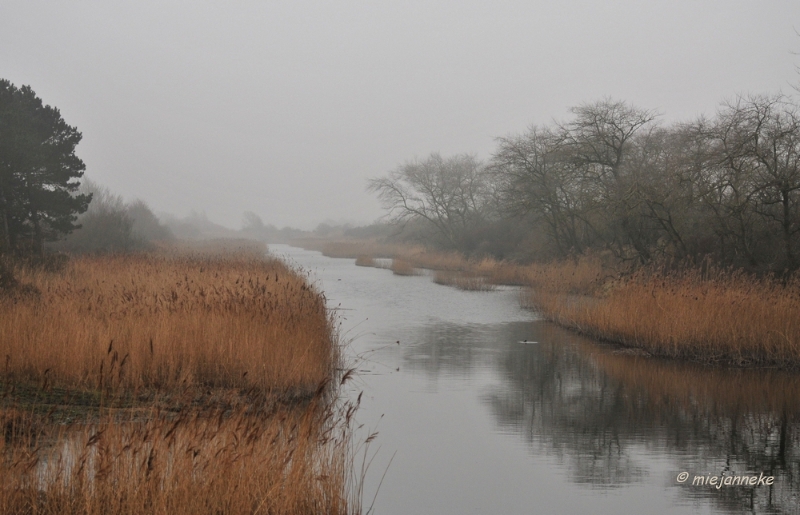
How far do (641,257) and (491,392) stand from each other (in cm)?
1283

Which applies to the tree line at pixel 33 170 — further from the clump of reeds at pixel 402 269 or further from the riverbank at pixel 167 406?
the clump of reeds at pixel 402 269

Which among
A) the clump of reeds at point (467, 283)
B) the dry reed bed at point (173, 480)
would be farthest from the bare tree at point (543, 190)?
the dry reed bed at point (173, 480)

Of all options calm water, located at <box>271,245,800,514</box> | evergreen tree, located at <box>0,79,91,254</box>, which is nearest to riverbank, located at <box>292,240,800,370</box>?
calm water, located at <box>271,245,800,514</box>

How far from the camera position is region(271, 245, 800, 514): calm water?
591cm

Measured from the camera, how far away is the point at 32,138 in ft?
74.4

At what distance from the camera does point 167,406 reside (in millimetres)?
7387

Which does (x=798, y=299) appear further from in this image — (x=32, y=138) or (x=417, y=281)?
(x=32, y=138)

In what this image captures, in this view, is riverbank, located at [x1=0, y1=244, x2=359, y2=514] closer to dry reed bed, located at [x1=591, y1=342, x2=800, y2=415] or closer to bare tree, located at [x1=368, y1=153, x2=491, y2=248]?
dry reed bed, located at [x1=591, y1=342, x2=800, y2=415]

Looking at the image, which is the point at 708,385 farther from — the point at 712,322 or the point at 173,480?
the point at 173,480

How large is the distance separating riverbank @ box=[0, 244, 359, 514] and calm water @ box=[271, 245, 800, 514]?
36.7 inches

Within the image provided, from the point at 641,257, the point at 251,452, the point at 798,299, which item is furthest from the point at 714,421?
the point at 641,257

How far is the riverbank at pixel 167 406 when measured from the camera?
4.20 meters

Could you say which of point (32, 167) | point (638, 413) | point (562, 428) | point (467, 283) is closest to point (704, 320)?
point (638, 413)

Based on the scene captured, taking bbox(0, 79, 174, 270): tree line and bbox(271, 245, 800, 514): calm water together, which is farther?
bbox(0, 79, 174, 270): tree line
